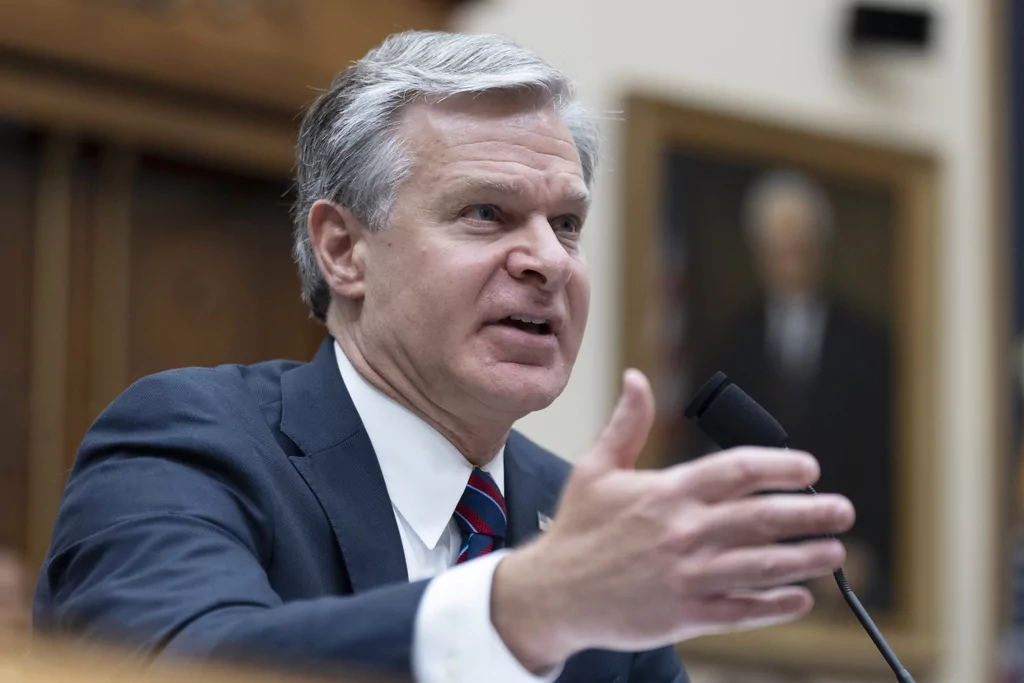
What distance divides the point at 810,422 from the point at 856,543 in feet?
2.13

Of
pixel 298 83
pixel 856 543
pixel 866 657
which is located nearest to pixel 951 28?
pixel 856 543

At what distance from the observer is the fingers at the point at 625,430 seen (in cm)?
161

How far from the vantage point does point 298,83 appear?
5480mm

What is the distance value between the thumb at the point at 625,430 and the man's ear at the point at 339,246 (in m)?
1.14

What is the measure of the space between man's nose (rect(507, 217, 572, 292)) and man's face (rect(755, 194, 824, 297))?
5.03m

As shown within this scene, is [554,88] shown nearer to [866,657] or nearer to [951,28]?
[866,657]

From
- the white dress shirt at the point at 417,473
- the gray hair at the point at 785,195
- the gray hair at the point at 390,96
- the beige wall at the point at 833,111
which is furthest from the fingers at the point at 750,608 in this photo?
the gray hair at the point at 785,195

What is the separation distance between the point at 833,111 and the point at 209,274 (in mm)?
3512

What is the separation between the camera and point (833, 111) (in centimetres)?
769

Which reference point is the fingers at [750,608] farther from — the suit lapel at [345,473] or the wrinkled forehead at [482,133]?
the wrinkled forehead at [482,133]

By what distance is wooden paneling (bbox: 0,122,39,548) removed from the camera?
16.8 feet

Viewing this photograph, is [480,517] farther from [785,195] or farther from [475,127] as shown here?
[785,195]

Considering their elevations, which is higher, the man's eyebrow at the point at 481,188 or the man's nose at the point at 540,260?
the man's eyebrow at the point at 481,188

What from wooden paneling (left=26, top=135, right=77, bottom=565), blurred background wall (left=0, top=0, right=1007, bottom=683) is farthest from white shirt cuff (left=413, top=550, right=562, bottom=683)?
wooden paneling (left=26, top=135, right=77, bottom=565)
